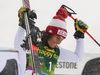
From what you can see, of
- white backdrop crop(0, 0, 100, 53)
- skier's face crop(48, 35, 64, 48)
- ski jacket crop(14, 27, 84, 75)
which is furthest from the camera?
white backdrop crop(0, 0, 100, 53)

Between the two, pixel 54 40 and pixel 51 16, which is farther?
pixel 51 16

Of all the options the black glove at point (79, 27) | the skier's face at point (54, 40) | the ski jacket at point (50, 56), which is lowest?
the ski jacket at point (50, 56)

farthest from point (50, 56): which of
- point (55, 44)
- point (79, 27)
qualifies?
point (79, 27)

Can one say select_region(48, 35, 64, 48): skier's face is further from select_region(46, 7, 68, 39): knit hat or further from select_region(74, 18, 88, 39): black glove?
select_region(74, 18, 88, 39): black glove

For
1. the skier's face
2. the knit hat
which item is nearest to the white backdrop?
the knit hat

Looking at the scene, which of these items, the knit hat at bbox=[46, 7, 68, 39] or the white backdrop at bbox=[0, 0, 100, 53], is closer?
the knit hat at bbox=[46, 7, 68, 39]

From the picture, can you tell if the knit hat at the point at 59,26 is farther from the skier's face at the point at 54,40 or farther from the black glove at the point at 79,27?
the black glove at the point at 79,27

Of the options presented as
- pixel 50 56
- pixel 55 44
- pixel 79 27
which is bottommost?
pixel 50 56

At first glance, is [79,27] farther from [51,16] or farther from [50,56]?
[51,16]

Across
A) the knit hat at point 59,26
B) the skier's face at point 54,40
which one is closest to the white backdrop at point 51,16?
the knit hat at point 59,26

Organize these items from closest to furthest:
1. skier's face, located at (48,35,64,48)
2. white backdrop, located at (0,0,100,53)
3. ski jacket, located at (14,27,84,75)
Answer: ski jacket, located at (14,27,84,75) < skier's face, located at (48,35,64,48) < white backdrop, located at (0,0,100,53)

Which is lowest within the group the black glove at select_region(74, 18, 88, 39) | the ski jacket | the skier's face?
the ski jacket

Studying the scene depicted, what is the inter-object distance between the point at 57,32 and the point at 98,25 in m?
5.53

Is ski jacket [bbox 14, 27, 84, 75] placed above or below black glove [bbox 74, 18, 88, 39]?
below
